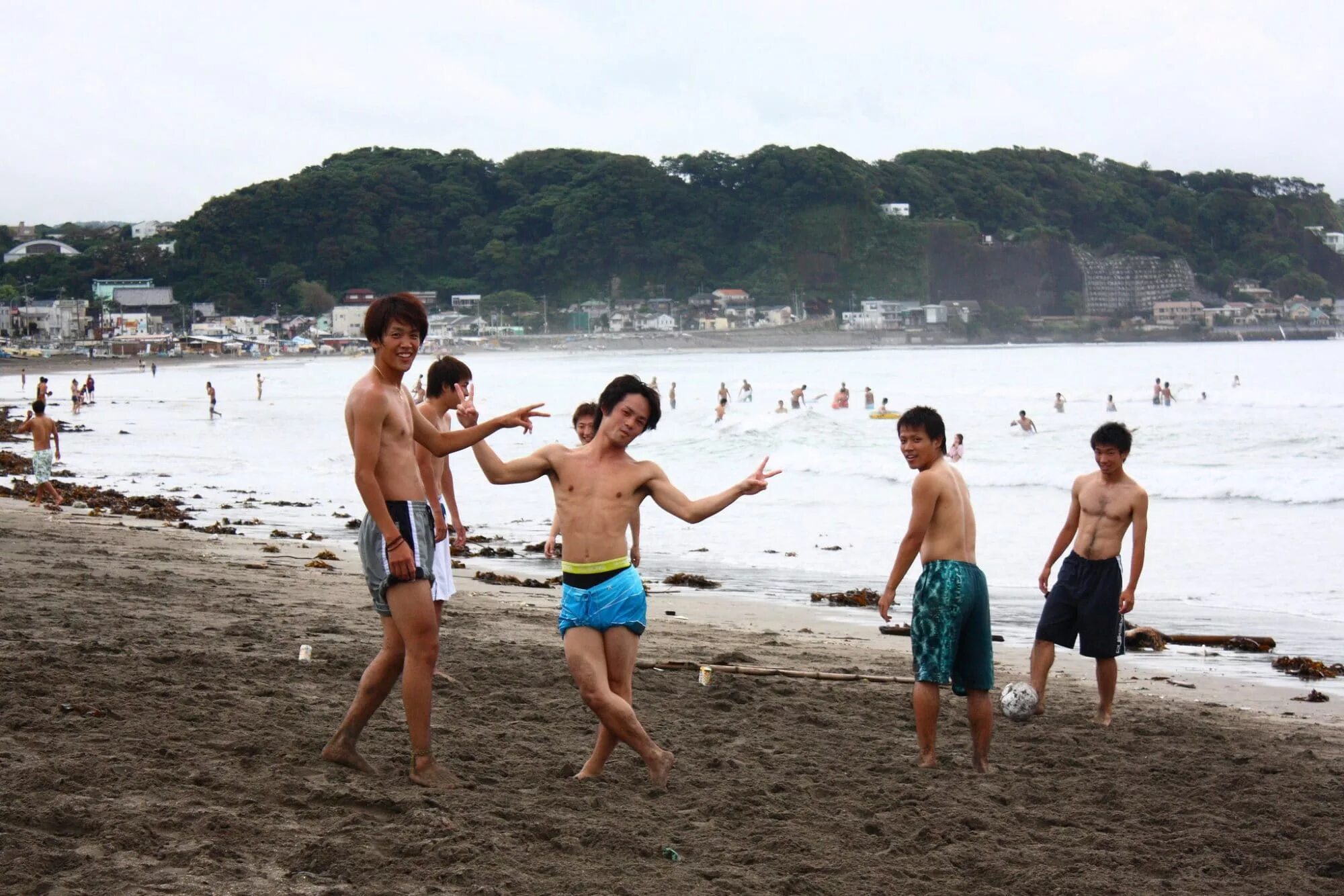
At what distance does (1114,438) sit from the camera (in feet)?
21.2

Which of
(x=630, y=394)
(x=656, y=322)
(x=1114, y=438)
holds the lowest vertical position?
(x=1114, y=438)

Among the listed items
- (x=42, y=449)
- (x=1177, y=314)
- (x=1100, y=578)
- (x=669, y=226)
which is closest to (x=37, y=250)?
(x=669, y=226)

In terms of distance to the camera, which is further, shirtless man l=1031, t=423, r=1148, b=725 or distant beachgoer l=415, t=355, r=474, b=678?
shirtless man l=1031, t=423, r=1148, b=725

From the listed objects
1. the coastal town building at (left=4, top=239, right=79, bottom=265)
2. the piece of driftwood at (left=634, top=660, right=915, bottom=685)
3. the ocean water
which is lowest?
the ocean water

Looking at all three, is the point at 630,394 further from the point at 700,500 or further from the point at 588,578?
the point at 588,578

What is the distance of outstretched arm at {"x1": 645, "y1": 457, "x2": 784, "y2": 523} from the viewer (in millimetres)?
4484

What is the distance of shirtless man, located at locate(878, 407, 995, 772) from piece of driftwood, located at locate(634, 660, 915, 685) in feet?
5.13

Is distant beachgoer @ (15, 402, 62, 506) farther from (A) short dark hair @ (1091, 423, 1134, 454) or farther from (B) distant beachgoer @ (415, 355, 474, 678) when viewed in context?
(A) short dark hair @ (1091, 423, 1134, 454)

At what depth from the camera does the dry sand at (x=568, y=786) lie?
149 inches

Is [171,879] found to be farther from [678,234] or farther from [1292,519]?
[678,234]

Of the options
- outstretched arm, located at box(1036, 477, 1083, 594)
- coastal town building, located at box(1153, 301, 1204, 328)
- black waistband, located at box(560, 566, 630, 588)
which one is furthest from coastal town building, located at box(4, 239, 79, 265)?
black waistband, located at box(560, 566, 630, 588)

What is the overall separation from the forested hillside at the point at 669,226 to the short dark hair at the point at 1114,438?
142817 mm

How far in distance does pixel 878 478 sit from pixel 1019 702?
1525 centimetres

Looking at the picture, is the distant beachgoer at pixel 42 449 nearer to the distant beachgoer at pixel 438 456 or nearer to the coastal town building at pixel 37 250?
the distant beachgoer at pixel 438 456
